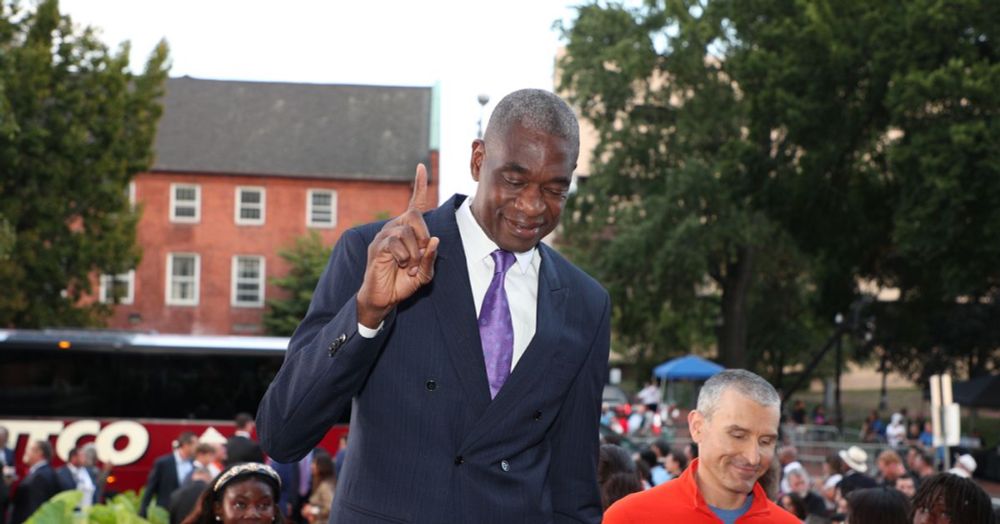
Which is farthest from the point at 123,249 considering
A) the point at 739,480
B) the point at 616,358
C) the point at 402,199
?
the point at 616,358

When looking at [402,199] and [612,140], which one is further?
[402,199]

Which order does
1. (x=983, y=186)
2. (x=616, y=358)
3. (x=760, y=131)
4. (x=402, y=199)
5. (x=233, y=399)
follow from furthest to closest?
(x=616, y=358), (x=402, y=199), (x=760, y=131), (x=983, y=186), (x=233, y=399)

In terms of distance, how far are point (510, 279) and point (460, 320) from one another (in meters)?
0.24

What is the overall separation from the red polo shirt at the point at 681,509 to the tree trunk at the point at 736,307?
4166cm

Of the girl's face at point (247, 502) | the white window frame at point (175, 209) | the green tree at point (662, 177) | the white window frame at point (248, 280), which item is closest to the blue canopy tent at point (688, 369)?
the green tree at point (662, 177)

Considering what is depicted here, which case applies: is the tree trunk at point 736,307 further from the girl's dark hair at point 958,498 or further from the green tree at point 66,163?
the girl's dark hair at point 958,498

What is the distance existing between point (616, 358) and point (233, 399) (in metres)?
58.6

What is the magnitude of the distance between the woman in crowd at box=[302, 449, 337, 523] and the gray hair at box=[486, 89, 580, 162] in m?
10.2

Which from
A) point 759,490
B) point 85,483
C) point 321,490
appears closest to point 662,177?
point 85,483

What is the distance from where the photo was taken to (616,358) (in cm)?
8394

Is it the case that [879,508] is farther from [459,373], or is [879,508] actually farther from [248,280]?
[248,280]

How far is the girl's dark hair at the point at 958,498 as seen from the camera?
6.97 m

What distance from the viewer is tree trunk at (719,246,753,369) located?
46.7 meters

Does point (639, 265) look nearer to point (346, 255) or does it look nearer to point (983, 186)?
point (983, 186)
